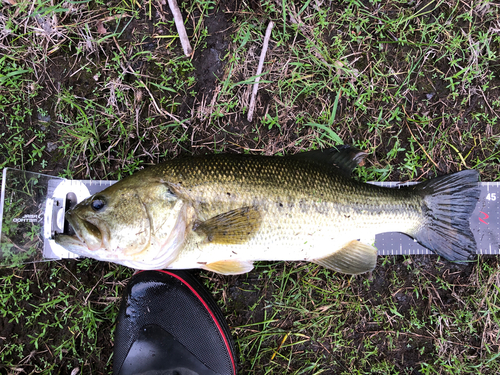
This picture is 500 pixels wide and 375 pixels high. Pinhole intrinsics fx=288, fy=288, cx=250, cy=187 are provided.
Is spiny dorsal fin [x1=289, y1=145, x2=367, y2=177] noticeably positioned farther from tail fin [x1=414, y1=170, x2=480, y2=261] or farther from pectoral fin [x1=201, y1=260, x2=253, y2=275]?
pectoral fin [x1=201, y1=260, x2=253, y2=275]

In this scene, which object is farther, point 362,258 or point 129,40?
point 129,40

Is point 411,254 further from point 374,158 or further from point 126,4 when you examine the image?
point 126,4

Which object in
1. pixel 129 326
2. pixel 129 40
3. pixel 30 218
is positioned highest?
pixel 129 40

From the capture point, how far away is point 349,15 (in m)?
2.85

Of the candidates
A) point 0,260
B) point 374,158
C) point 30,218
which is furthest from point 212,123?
point 0,260

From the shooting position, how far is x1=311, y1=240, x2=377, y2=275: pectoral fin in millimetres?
2480

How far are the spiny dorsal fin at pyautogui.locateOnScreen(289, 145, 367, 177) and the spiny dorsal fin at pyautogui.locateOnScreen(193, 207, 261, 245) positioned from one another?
0.79 meters

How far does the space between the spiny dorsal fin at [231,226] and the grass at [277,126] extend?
2.62ft

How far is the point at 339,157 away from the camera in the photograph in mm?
2572

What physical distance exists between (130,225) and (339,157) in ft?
5.93

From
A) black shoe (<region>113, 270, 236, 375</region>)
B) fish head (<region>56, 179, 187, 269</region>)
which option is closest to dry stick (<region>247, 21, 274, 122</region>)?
fish head (<region>56, 179, 187, 269</region>)

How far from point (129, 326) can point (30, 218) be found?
4.29 feet

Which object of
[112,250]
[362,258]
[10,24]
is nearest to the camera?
[112,250]

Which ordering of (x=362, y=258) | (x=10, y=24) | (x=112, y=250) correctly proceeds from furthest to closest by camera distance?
(x=10, y=24) < (x=362, y=258) < (x=112, y=250)
